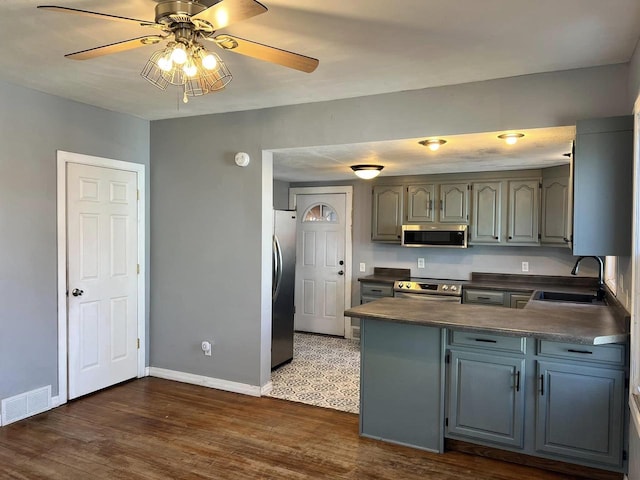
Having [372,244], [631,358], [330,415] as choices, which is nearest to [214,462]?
[330,415]

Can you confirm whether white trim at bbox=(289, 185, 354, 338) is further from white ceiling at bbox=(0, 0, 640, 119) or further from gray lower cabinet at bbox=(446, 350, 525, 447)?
gray lower cabinet at bbox=(446, 350, 525, 447)

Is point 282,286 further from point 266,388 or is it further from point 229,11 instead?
point 229,11

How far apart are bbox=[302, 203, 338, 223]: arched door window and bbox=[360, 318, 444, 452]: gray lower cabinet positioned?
132 inches

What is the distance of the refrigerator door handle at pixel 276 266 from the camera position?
15.2ft

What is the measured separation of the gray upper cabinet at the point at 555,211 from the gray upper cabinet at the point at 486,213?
0.45m

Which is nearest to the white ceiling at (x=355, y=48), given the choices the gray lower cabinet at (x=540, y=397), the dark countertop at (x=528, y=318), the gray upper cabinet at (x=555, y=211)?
the gray upper cabinet at (x=555, y=211)

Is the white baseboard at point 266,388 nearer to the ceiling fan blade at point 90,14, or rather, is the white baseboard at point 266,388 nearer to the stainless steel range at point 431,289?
the stainless steel range at point 431,289

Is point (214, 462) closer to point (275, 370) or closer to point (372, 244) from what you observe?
point (275, 370)

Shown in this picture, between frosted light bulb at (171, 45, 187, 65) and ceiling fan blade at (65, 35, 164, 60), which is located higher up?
ceiling fan blade at (65, 35, 164, 60)

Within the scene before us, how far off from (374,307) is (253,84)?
180 centimetres

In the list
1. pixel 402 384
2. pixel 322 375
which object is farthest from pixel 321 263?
pixel 402 384

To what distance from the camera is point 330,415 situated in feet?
11.7

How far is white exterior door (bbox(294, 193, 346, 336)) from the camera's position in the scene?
20.7 ft

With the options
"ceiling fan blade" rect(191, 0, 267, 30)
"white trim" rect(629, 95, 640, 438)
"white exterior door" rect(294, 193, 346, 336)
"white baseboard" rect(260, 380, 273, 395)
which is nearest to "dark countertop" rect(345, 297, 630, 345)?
"white trim" rect(629, 95, 640, 438)
